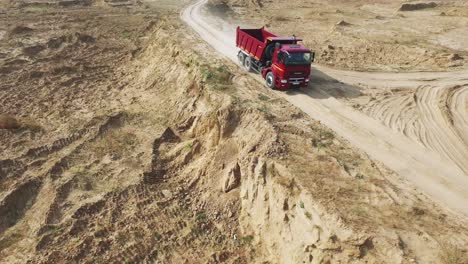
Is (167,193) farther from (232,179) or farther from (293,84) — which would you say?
(293,84)

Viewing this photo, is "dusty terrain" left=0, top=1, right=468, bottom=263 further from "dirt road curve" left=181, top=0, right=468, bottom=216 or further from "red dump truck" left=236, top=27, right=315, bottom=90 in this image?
"red dump truck" left=236, top=27, right=315, bottom=90

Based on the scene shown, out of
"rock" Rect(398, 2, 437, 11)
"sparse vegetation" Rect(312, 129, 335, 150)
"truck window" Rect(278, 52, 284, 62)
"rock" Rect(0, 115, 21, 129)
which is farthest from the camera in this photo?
"rock" Rect(398, 2, 437, 11)

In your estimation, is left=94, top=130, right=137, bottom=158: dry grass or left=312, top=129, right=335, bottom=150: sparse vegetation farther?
left=94, top=130, right=137, bottom=158: dry grass

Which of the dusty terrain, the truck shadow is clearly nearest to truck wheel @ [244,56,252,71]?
the dusty terrain

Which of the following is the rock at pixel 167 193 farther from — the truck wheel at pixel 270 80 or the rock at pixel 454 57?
the rock at pixel 454 57

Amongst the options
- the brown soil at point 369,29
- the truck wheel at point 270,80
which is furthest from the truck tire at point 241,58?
the brown soil at point 369,29

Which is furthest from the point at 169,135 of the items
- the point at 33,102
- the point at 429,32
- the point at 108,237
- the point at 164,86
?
the point at 429,32

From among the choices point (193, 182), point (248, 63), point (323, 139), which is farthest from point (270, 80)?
point (193, 182)
